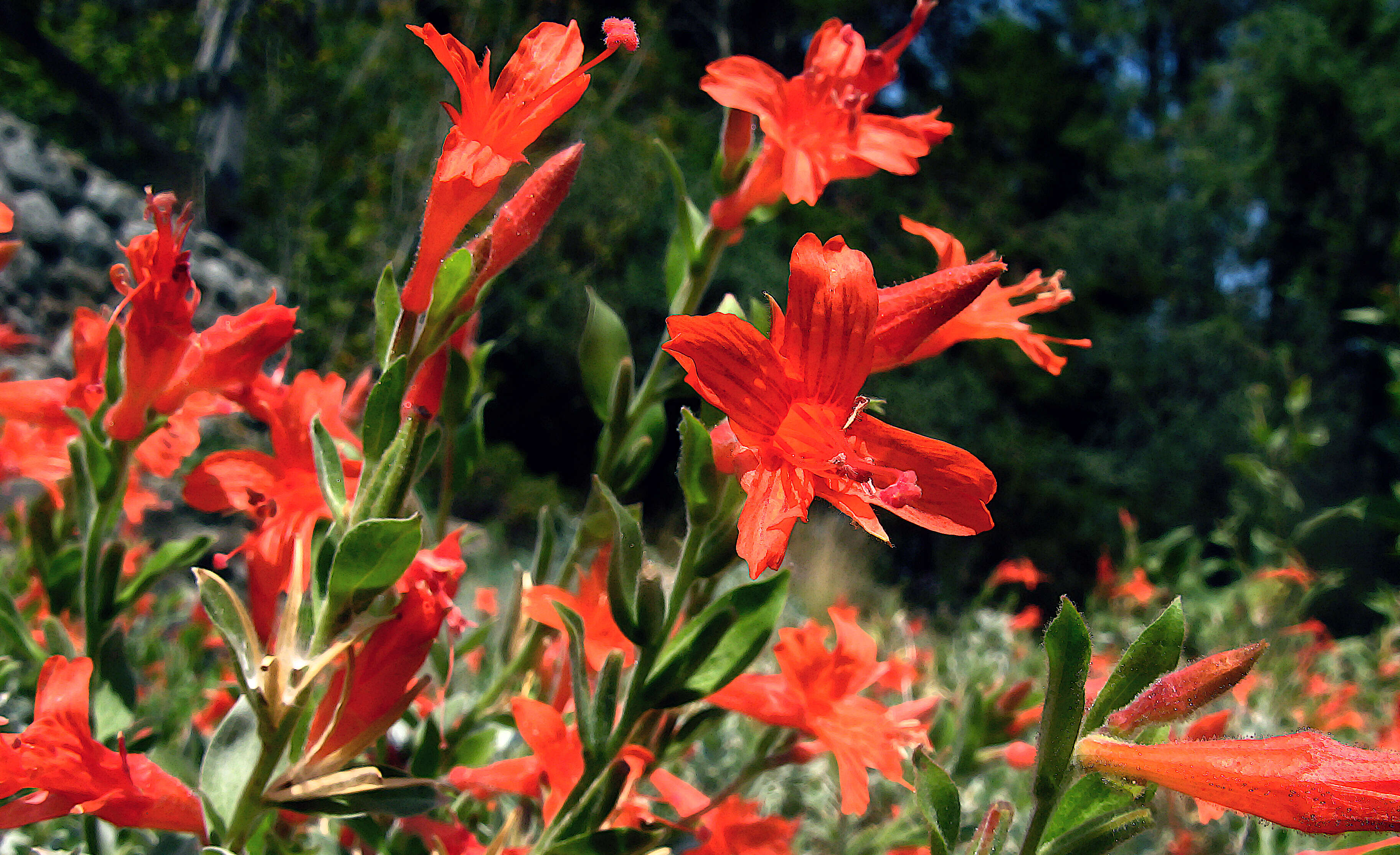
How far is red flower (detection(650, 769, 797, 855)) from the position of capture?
31.8 inches

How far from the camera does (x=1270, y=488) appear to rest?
8.90 feet

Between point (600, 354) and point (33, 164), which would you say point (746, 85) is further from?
point (33, 164)

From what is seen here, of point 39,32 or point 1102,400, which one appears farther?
point 1102,400

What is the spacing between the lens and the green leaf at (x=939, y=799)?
1.87 ft

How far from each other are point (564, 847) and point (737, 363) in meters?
0.37

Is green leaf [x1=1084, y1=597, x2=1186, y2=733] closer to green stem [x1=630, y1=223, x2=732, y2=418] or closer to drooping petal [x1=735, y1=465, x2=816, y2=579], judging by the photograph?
drooping petal [x1=735, y1=465, x2=816, y2=579]

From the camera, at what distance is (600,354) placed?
0.91 meters

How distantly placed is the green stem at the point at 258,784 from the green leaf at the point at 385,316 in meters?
0.25

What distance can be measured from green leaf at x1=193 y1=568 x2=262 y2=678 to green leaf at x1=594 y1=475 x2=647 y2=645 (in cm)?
24

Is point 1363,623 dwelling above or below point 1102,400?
below

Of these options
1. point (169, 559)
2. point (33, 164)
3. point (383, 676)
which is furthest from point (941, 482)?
point (33, 164)

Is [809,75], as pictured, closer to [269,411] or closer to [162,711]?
[269,411]

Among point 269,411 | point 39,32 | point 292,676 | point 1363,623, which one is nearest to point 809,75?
point 269,411

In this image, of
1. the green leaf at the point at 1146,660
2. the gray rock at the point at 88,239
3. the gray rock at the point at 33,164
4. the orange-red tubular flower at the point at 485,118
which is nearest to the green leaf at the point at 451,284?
the orange-red tubular flower at the point at 485,118
